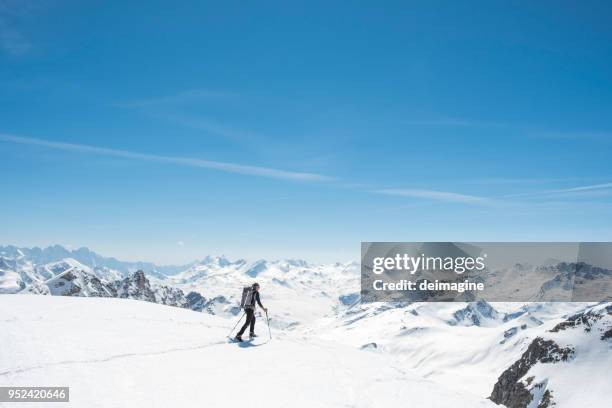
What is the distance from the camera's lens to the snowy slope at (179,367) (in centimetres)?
1132

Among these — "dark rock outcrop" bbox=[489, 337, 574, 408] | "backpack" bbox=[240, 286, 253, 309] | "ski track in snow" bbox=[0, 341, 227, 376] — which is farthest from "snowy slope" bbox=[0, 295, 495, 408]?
"dark rock outcrop" bbox=[489, 337, 574, 408]

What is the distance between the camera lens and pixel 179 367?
13.7 meters

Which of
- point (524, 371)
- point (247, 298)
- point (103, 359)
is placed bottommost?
point (524, 371)

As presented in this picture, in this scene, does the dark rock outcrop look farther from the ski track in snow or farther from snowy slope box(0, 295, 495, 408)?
the ski track in snow

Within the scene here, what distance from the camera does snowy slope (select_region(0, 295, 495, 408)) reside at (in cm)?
1132

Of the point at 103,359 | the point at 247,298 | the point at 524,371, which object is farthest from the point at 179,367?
the point at 524,371

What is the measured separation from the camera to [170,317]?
22438 millimetres

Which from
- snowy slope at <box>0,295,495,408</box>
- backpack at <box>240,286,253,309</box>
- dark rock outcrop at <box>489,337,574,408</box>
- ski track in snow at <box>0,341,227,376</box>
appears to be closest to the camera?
ski track in snow at <box>0,341,227,376</box>

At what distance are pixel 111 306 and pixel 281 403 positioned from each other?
606 inches

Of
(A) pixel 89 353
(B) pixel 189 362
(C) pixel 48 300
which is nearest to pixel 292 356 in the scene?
(B) pixel 189 362

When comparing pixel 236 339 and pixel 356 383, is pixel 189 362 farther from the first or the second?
pixel 356 383

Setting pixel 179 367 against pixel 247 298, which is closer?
pixel 179 367

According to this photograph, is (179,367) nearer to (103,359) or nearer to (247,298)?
(103,359)

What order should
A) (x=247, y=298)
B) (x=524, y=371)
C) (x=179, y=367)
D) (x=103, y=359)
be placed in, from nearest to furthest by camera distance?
1. (x=103, y=359)
2. (x=179, y=367)
3. (x=247, y=298)
4. (x=524, y=371)
